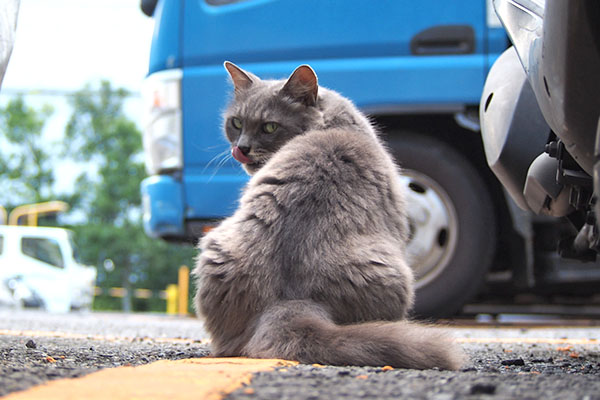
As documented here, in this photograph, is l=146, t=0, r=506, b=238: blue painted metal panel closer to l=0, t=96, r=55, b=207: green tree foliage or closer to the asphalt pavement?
the asphalt pavement

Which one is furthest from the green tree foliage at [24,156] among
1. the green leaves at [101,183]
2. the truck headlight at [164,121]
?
the truck headlight at [164,121]

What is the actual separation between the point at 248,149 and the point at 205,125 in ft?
5.29

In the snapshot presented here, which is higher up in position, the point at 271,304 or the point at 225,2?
the point at 225,2

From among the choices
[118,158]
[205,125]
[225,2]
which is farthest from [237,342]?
[118,158]

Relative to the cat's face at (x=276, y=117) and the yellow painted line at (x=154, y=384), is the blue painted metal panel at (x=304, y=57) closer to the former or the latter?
the cat's face at (x=276, y=117)

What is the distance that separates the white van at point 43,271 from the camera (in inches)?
595

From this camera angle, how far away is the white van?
15.1m

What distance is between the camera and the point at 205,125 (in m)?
4.38

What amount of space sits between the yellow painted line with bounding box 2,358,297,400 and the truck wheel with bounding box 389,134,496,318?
2466 mm

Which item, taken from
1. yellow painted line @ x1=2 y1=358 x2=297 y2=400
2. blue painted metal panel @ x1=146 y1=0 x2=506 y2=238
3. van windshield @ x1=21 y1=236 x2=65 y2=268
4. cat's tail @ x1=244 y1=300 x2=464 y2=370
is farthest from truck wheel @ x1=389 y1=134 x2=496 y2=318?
van windshield @ x1=21 y1=236 x2=65 y2=268

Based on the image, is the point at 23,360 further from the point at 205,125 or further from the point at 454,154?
the point at 454,154

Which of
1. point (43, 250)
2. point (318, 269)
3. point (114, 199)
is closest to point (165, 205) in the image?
point (318, 269)

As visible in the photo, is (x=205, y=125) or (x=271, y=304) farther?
(x=205, y=125)

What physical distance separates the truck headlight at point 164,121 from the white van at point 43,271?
11224 mm
